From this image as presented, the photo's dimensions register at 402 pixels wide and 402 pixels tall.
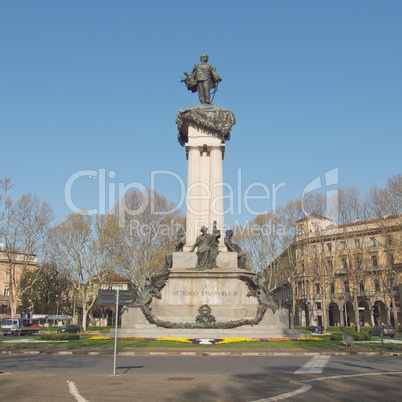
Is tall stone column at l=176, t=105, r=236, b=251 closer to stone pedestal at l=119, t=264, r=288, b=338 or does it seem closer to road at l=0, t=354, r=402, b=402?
stone pedestal at l=119, t=264, r=288, b=338

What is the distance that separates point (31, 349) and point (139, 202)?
107ft

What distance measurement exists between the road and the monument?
→ 22.6 ft

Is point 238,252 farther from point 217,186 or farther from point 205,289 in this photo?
point 217,186

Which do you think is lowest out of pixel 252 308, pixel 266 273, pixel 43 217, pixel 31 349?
pixel 31 349

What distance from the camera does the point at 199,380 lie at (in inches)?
451

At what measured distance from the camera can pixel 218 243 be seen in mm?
27781

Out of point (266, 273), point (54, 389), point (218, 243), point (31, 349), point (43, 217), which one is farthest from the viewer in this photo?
point (266, 273)

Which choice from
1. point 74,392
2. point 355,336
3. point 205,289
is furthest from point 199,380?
point 355,336

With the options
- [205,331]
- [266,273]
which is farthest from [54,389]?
[266,273]

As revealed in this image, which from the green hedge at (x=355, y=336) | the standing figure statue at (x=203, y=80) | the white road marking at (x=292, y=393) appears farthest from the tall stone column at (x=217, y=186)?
the white road marking at (x=292, y=393)

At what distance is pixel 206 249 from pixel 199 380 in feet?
51.1

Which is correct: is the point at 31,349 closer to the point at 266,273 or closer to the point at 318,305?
the point at 266,273

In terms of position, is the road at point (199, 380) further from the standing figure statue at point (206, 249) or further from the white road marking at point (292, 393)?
the standing figure statue at point (206, 249)

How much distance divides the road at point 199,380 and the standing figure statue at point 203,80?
807 inches
